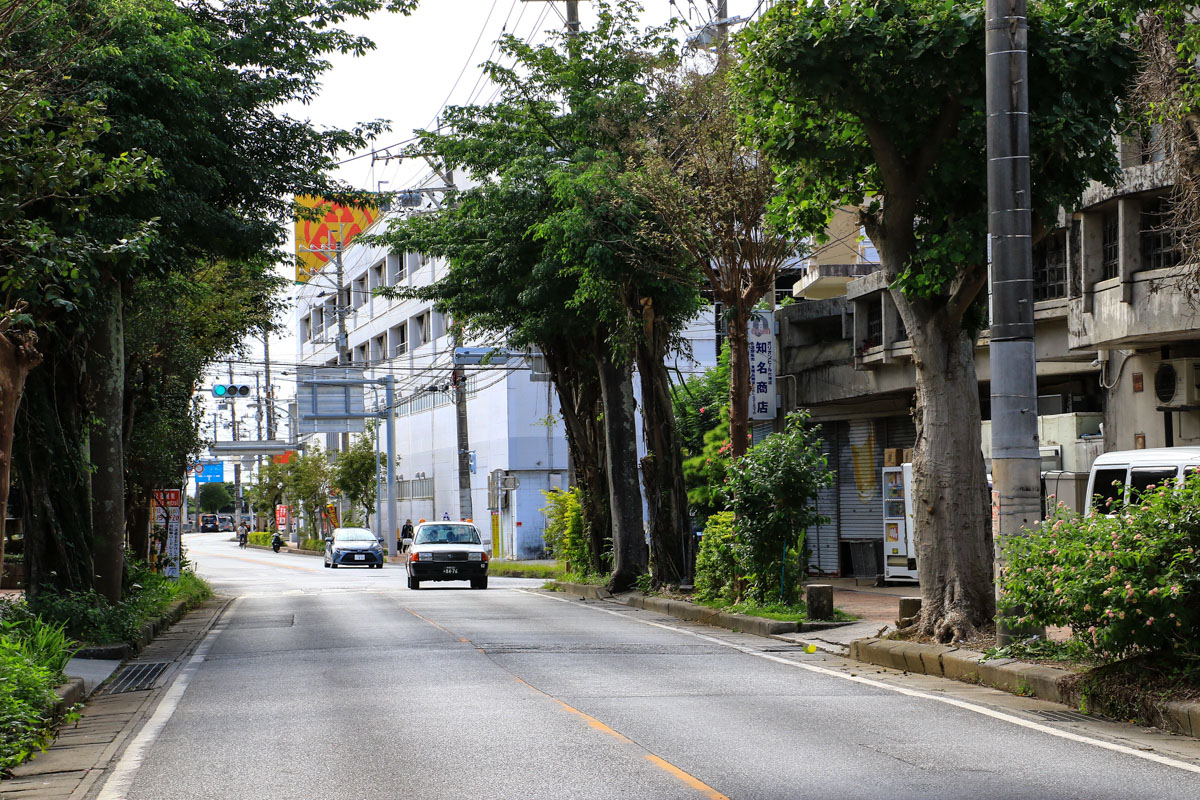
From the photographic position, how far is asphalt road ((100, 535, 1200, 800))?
26.6 feet

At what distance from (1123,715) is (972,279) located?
553cm

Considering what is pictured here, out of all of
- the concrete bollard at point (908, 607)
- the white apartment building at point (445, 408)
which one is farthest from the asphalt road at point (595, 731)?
the white apartment building at point (445, 408)

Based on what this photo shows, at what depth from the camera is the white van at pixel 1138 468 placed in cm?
1806

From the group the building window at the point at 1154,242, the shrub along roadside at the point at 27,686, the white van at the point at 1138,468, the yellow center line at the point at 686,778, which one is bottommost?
the yellow center line at the point at 686,778

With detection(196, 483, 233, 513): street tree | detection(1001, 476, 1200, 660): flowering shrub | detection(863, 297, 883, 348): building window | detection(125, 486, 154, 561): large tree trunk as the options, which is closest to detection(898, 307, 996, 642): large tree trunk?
detection(1001, 476, 1200, 660): flowering shrub

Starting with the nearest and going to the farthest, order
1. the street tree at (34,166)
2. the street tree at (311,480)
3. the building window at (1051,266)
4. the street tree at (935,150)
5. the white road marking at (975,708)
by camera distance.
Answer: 1. the white road marking at (975,708)
2. the street tree at (34,166)
3. the street tree at (935,150)
4. the building window at (1051,266)
5. the street tree at (311,480)

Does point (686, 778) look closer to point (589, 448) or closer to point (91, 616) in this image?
point (91, 616)

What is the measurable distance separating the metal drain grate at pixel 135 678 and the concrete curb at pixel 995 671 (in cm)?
769

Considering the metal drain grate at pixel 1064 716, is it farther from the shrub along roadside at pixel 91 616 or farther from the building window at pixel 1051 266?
the building window at pixel 1051 266

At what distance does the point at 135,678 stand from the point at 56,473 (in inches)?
133

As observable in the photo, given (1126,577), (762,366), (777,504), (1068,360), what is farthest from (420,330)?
(1126,577)

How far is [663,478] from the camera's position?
26.1m

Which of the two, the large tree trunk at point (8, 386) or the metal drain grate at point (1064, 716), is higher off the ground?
the large tree trunk at point (8, 386)

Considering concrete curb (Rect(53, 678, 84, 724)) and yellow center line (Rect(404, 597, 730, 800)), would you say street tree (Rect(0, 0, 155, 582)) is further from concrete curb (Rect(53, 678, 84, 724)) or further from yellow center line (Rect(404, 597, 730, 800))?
yellow center line (Rect(404, 597, 730, 800))
